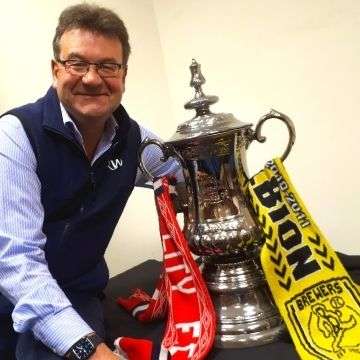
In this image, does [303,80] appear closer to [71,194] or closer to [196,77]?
[196,77]

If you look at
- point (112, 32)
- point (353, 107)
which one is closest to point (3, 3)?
point (112, 32)

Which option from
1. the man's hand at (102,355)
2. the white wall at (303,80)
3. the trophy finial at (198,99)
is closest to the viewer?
the man's hand at (102,355)

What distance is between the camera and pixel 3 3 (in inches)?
48.2

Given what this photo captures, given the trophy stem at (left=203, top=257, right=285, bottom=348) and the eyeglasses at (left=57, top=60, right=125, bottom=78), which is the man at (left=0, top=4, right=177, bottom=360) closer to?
the eyeglasses at (left=57, top=60, right=125, bottom=78)

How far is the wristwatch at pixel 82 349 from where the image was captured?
2.11 feet

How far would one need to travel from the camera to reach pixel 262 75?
4.58 feet

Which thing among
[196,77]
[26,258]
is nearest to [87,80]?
[196,77]

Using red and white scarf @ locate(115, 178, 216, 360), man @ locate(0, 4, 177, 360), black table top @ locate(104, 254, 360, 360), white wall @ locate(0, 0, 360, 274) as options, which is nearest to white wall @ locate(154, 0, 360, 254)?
white wall @ locate(0, 0, 360, 274)

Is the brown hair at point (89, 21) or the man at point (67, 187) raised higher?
the brown hair at point (89, 21)

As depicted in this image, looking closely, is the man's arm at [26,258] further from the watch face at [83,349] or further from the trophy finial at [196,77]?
the trophy finial at [196,77]

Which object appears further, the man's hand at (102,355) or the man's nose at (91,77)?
the man's nose at (91,77)

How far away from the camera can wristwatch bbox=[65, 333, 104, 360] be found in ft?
2.11

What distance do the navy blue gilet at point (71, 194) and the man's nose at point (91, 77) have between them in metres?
0.09

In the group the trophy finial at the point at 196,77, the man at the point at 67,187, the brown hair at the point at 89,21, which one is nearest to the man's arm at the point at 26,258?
the man at the point at 67,187
